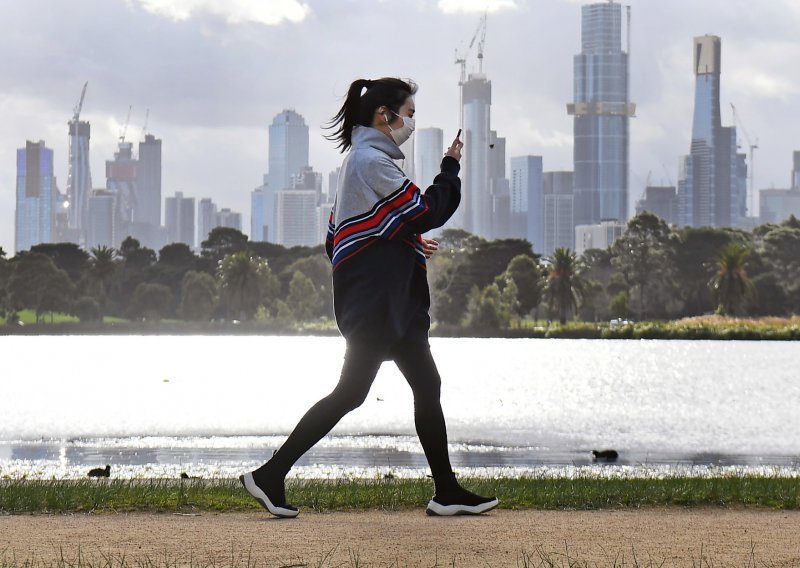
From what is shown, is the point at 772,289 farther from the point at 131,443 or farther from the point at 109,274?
the point at 131,443

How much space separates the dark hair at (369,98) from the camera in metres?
6.65

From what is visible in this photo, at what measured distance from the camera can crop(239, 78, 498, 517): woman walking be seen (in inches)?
248

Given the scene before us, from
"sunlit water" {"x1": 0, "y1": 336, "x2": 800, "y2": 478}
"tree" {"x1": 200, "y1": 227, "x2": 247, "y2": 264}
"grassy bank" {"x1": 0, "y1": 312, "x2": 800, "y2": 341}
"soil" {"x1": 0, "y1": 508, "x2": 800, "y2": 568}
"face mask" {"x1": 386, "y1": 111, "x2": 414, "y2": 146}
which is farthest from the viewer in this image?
"tree" {"x1": 200, "y1": 227, "x2": 247, "y2": 264}

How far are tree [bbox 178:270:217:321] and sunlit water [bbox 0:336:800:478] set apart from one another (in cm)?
5081

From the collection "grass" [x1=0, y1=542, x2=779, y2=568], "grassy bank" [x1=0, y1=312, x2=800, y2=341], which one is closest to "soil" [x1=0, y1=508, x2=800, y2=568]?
"grass" [x1=0, y1=542, x2=779, y2=568]

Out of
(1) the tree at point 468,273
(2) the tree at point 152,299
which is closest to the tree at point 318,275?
(2) the tree at point 152,299

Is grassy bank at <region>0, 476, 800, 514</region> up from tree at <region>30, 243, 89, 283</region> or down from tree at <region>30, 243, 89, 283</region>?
down

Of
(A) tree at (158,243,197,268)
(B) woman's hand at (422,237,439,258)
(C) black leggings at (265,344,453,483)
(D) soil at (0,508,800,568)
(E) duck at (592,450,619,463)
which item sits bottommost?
(E) duck at (592,450,619,463)

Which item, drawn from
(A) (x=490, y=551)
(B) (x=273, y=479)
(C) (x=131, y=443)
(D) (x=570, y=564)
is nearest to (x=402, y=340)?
(B) (x=273, y=479)

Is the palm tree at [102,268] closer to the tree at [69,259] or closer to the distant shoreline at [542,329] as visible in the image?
the tree at [69,259]

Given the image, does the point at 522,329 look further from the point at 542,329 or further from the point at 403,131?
the point at 403,131

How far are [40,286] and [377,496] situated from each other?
113263 mm

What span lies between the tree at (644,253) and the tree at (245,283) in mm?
30628

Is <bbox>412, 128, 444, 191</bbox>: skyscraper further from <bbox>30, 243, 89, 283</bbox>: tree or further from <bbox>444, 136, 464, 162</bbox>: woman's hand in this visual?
<bbox>444, 136, 464, 162</bbox>: woman's hand
